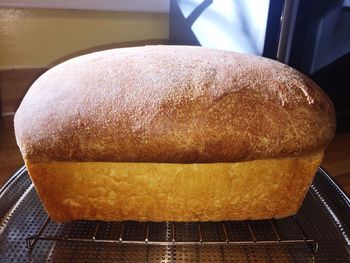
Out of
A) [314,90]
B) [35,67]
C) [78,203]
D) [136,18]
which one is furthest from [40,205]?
[136,18]

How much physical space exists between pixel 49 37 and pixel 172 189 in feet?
3.85

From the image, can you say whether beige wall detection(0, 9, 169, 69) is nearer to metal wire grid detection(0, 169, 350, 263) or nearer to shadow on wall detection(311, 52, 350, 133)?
shadow on wall detection(311, 52, 350, 133)

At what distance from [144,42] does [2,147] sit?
814 mm

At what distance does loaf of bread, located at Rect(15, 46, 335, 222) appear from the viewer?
0.61 metres

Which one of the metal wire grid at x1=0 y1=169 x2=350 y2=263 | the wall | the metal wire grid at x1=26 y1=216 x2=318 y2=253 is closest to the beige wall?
the wall

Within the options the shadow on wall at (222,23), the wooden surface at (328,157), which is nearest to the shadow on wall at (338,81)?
the wooden surface at (328,157)

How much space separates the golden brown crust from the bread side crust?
4 cm

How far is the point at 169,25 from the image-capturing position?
5.62ft

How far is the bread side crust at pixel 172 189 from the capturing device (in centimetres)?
67

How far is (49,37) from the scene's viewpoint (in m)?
1.57

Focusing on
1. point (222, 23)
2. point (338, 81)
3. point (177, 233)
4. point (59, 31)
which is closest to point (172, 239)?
point (177, 233)

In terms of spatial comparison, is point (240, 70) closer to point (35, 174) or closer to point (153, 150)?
point (153, 150)

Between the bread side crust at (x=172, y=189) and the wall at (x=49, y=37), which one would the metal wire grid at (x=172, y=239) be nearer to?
the bread side crust at (x=172, y=189)

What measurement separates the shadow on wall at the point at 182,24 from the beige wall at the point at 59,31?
0.10 metres
